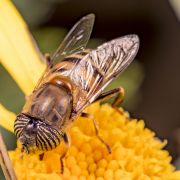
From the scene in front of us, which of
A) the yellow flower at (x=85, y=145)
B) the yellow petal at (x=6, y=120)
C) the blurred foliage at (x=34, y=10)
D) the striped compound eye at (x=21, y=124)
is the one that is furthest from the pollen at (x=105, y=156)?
the blurred foliage at (x=34, y=10)

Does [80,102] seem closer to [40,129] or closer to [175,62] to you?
[40,129]

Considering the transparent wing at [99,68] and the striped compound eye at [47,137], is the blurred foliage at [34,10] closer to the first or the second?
the transparent wing at [99,68]

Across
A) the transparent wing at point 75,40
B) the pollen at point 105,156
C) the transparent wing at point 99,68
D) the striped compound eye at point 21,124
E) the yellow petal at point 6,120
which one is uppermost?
the striped compound eye at point 21,124

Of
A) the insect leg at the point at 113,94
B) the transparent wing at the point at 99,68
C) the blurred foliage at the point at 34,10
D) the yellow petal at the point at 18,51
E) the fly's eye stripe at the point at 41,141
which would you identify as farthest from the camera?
the blurred foliage at the point at 34,10

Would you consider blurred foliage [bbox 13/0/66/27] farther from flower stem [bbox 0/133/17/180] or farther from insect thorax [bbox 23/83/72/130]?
flower stem [bbox 0/133/17/180]

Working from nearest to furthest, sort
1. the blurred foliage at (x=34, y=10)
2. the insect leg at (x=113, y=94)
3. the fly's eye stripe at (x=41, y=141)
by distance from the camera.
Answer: the fly's eye stripe at (x=41, y=141), the insect leg at (x=113, y=94), the blurred foliage at (x=34, y=10)
